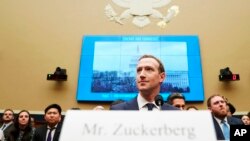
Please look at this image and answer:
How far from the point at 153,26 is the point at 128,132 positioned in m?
6.28

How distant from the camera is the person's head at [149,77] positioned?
1.57 meters

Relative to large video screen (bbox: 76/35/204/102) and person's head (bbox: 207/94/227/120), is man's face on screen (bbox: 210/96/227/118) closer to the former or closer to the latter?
person's head (bbox: 207/94/227/120)

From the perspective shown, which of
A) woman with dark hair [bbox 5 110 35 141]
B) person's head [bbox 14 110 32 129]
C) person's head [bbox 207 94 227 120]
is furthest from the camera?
person's head [bbox 14 110 32 129]

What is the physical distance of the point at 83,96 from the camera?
6438mm

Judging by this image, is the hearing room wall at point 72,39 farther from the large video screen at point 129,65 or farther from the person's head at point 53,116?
the person's head at point 53,116

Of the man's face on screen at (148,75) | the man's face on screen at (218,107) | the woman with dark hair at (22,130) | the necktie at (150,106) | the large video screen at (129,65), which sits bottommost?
the woman with dark hair at (22,130)

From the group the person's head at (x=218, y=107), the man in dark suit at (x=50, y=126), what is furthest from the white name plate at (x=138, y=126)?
the man in dark suit at (x=50, y=126)

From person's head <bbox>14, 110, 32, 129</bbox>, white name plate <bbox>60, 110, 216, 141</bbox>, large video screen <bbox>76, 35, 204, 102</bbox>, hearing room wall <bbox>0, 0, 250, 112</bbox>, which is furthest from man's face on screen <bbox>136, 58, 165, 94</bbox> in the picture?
hearing room wall <bbox>0, 0, 250, 112</bbox>

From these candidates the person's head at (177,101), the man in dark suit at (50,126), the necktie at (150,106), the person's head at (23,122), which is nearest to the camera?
the necktie at (150,106)

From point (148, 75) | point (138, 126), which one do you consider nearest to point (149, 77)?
point (148, 75)

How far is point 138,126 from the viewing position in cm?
92

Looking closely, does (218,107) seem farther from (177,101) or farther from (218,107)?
(177,101)

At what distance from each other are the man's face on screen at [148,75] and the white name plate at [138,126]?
24.0 inches

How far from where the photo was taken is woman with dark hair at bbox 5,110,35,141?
12.9 ft
